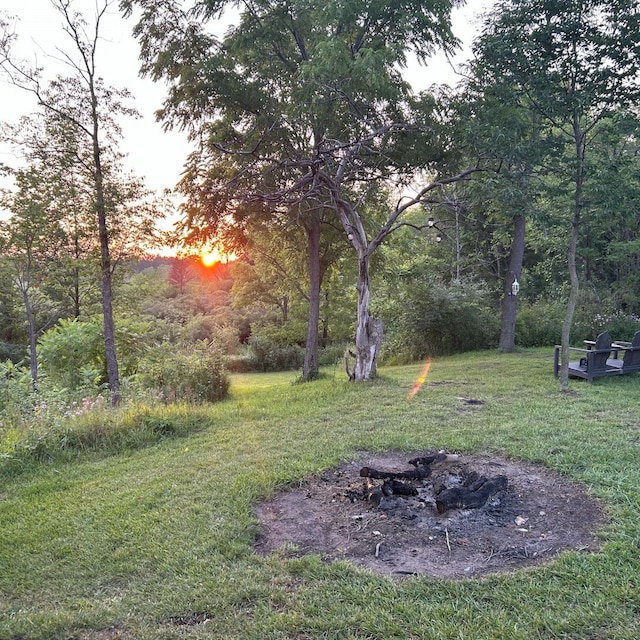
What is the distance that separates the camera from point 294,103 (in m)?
8.25

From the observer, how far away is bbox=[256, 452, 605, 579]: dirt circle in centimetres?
282

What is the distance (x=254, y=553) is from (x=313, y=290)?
7.81m

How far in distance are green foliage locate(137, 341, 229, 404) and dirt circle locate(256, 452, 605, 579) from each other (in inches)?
191

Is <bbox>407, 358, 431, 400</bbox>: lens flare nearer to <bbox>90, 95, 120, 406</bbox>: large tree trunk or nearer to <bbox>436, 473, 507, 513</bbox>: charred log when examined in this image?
<bbox>436, 473, 507, 513</bbox>: charred log

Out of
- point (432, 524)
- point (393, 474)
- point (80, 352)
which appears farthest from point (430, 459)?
point (80, 352)

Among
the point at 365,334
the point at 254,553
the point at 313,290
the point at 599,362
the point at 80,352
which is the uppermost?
the point at 313,290

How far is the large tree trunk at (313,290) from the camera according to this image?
10344 millimetres

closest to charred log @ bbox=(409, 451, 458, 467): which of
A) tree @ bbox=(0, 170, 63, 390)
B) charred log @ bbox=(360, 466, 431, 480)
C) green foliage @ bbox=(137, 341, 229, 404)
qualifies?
charred log @ bbox=(360, 466, 431, 480)

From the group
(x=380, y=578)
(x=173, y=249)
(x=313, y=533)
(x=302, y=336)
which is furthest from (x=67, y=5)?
(x=302, y=336)

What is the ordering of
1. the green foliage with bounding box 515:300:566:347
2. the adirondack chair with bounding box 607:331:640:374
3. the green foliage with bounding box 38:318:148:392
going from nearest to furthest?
the adirondack chair with bounding box 607:331:640:374
the green foliage with bounding box 38:318:148:392
the green foliage with bounding box 515:300:566:347

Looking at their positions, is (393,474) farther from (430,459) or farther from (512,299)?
(512,299)

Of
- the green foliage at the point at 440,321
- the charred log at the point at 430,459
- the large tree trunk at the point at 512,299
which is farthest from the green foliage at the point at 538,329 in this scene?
the charred log at the point at 430,459

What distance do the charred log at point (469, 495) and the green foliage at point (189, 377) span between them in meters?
5.56

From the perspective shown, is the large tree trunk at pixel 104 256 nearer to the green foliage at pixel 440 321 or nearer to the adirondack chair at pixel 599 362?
the adirondack chair at pixel 599 362
